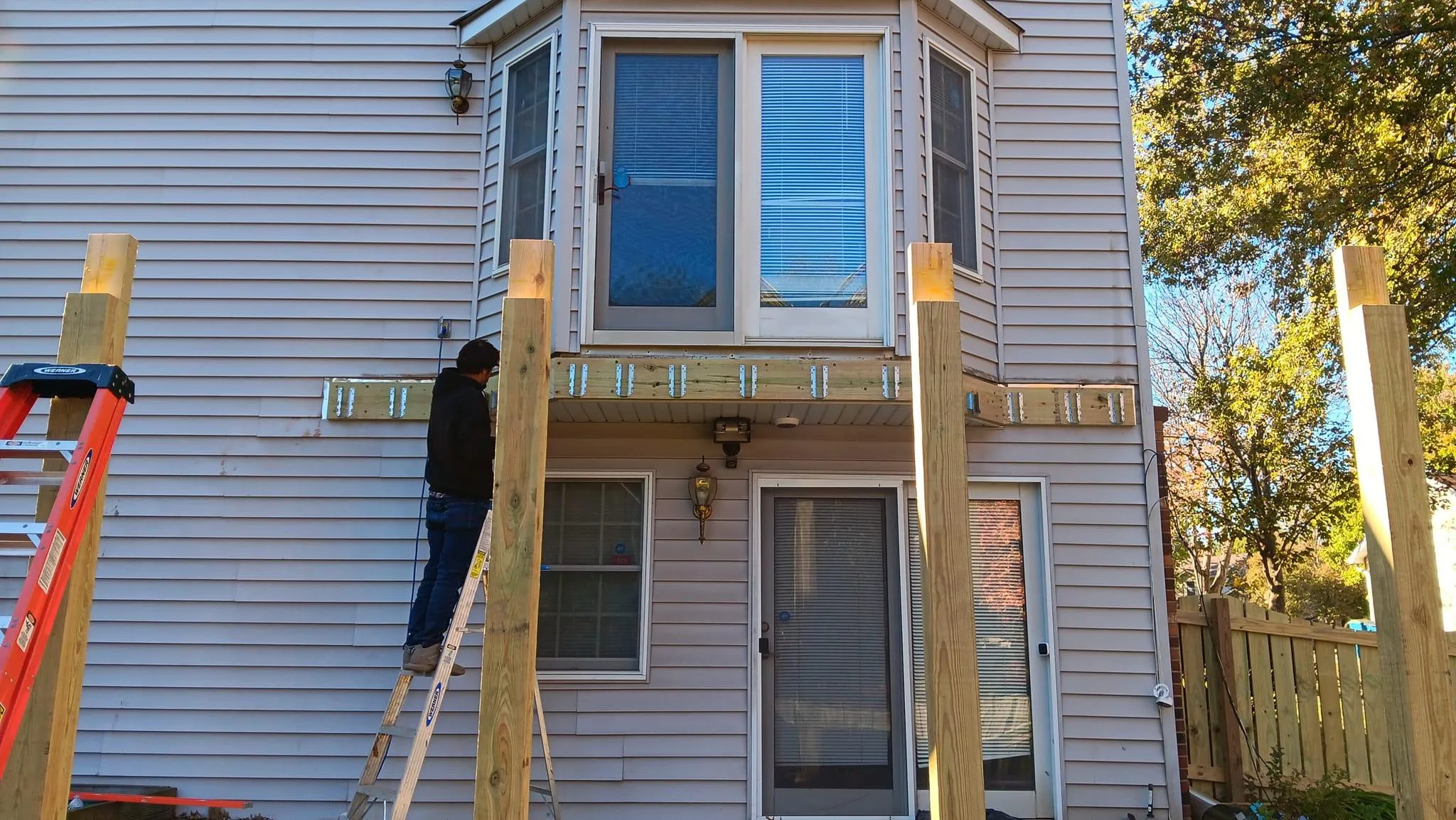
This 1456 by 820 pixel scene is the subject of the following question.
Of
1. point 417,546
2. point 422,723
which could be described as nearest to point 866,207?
point 417,546

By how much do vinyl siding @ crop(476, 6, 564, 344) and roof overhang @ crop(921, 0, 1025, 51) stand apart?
219 cm

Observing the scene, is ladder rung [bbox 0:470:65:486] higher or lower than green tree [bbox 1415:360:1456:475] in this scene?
lower

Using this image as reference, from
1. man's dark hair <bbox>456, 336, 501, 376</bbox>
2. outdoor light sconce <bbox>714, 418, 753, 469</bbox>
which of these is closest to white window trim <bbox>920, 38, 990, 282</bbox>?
outdoor light sconce <bbox>714, 418, 753, 469</bbox>

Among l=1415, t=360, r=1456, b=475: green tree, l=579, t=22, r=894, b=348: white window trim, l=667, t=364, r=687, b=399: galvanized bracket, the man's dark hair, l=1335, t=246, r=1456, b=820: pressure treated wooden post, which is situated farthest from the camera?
l=1415, t=360, r=1456, b=475: green tree

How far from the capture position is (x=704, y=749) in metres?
5.13

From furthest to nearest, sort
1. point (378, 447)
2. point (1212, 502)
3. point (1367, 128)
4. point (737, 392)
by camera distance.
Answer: point (1212, 502) → point (1367, 128) → point (378, 447) → point (737, 392)

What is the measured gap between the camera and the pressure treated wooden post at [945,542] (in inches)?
107

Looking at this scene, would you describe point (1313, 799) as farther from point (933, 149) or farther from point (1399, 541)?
point (933, 149)

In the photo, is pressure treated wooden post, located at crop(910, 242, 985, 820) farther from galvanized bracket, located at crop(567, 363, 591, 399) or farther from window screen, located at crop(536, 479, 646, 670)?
window screen, located at crop(536, 479, 646, 670)

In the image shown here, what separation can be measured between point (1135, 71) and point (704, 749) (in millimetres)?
8975

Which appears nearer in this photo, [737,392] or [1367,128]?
[737,392]

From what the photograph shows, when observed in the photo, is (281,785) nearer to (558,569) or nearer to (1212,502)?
(558,569)

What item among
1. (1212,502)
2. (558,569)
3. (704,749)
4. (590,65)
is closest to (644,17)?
(590,65)

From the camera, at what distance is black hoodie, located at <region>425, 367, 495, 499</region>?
432 cm
